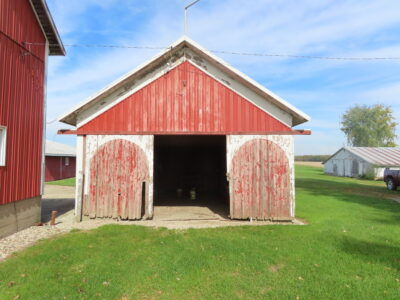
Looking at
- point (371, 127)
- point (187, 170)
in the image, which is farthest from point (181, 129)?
point (371, 127)

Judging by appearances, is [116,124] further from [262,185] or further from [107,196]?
[262,185]

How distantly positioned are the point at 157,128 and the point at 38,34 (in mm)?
5850

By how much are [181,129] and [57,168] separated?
2705cm

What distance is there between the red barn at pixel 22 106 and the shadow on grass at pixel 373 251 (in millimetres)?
10156

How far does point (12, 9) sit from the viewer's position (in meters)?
8.09

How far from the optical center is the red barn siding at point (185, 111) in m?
9.87

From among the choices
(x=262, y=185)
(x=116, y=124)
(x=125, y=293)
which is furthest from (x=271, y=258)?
(x=116, y=124)

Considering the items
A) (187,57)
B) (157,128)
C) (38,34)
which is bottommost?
(157,128)

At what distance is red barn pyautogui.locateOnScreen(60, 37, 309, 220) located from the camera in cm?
972

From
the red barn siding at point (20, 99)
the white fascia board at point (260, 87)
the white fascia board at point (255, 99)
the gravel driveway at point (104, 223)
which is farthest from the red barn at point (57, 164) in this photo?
the white fascia board at point (260, 87)

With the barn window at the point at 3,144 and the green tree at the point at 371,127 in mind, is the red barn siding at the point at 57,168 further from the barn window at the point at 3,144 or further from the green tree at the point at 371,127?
the green tree at the point at 371,127

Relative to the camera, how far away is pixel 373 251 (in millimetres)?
6453

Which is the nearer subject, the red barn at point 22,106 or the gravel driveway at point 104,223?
the gravel driveway at point 104,223

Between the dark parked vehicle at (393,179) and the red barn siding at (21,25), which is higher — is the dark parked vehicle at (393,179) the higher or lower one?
the lower one
